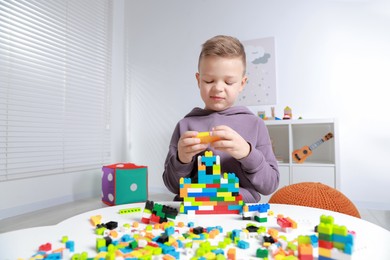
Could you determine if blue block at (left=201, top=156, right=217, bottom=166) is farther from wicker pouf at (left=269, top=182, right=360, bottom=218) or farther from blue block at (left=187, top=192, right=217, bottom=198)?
wicker pouf at (left=269, top=182, right=360, bottom=218)

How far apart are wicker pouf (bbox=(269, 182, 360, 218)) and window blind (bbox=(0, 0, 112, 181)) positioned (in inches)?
79.3

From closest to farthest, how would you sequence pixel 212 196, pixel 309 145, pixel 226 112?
pixel 212 196
pixel 226 112
pixel 309 145

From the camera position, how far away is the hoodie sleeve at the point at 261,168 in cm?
74

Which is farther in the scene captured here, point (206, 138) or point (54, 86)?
point (54, 86)

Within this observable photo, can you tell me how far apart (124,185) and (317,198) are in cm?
174

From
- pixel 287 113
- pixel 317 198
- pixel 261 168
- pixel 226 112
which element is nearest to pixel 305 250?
pixel 261 168

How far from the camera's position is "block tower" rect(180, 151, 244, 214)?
2.08 ft

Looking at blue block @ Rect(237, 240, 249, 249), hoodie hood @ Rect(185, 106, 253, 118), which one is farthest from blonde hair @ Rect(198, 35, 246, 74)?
blue block @ Rect(237, 240, 249, 249)

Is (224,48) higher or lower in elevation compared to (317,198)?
higher

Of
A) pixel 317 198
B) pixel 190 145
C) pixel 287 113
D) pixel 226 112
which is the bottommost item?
pixel 317 198

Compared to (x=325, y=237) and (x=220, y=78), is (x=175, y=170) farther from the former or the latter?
(x=325, y=237)

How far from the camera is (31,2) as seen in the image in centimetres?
237

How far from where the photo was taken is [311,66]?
2701mm

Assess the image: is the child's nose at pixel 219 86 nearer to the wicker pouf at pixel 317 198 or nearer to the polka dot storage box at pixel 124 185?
the wicker pouf at pixel 317 198
